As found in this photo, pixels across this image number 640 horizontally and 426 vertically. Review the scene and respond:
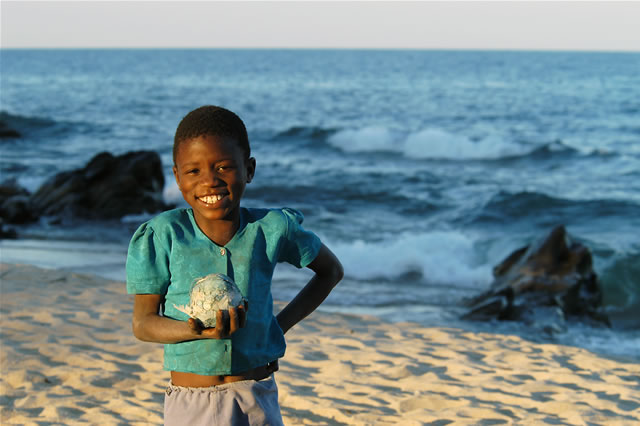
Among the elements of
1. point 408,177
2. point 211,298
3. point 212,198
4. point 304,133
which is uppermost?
point 212,198

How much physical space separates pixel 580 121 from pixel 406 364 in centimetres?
3081

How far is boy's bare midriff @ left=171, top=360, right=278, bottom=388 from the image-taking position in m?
2.16

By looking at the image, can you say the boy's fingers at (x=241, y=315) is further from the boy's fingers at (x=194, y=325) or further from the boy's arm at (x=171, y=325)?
the boy's fingers at (x=194, y=325)

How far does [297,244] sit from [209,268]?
313 mm

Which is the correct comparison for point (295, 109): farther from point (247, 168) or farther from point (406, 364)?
point (247, 168)

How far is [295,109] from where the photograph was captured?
39.8m

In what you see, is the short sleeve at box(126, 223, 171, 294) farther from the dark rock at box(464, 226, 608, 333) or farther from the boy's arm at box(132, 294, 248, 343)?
the dark rock at box(464, 226, 608, 333)

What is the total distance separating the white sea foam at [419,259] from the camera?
1066cm

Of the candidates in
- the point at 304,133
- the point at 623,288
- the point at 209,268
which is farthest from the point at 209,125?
the point at 304,133

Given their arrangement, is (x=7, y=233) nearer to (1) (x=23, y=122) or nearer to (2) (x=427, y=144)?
(2) (x=427, y=144)

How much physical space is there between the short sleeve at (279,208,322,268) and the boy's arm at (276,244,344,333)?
0.26 ft

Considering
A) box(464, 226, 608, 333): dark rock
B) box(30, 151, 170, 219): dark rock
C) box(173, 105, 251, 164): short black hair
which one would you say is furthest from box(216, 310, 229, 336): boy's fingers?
box(30, 151, 170, 219): dark rock

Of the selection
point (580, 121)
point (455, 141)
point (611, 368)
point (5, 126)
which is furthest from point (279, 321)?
point (580, 121)

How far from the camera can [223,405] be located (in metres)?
2.14
